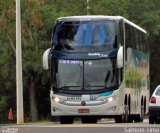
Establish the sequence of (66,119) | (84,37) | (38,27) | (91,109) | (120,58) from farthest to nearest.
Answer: (38,27), (66,119), (84,37), (91,109), (120,58)

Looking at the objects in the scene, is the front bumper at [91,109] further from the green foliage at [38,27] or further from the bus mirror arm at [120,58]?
the green foliage at [38,27]

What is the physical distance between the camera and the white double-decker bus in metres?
27.8

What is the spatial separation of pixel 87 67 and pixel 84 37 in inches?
51.3

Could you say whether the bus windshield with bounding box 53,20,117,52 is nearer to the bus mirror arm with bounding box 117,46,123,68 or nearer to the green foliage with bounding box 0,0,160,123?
the bus mirror arm with bounding box 117,46,123,68

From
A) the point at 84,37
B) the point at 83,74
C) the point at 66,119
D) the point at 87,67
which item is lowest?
the point at 66,119

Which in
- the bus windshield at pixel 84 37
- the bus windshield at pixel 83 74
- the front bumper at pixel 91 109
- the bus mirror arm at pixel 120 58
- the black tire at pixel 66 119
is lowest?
the black tire at pixel 66 119

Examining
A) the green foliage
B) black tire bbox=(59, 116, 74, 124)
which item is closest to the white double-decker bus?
black tire bbox=(59, 116, 74, 124)

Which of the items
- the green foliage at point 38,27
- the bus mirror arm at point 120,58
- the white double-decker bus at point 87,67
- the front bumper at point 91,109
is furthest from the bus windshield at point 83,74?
the green foliage at point 38,27

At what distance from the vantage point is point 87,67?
2791 cm

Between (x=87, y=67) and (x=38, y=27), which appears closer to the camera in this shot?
(x=87, y=67)

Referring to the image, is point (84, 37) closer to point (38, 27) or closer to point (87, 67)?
point (87, 67)

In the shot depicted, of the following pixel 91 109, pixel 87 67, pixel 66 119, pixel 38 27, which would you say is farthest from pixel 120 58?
pixel 38 27

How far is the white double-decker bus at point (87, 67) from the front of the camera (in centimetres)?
2783

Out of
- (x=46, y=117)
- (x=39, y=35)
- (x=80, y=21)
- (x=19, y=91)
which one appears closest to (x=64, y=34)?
(x=80, y=21)
